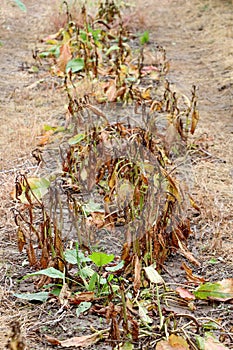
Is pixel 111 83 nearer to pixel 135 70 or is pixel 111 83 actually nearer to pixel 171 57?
pixel 135 70

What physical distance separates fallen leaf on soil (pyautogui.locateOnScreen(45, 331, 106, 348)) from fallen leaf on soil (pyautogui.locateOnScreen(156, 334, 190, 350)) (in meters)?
0.21

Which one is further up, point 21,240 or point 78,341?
point 21,240

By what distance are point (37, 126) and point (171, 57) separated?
6.50ft

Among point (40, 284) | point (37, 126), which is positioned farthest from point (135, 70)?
point (40, 284)

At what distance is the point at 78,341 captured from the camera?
215 centimetres

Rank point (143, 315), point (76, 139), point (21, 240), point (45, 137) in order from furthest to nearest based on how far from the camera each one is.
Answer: point (45, 137)
point (76, 139)
point (21, 240)
point (143, 315)

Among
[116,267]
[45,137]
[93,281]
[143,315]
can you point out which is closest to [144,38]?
[45,137]

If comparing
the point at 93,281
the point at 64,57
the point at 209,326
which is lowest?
the point at 209,326

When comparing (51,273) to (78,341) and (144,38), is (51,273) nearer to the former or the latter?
(78,341)

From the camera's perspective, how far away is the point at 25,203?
299 cm

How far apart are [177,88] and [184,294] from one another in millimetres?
2674

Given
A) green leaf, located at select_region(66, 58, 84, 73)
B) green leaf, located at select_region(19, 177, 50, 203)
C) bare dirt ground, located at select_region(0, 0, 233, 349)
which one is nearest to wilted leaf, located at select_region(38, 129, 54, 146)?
bare dirt ground, located at select_region(0, 0, 233, 349)

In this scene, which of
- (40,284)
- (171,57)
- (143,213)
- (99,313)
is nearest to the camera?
(99,313)

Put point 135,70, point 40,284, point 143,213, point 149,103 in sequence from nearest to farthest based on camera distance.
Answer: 1. point 40,284
2. point 143,213
3. point 149,103
4. point 135,70
